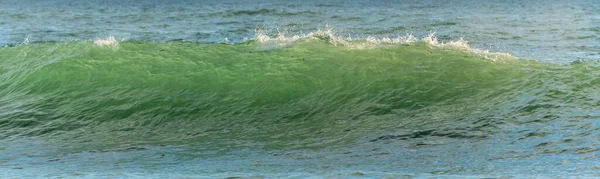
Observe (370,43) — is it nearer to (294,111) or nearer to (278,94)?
(278,94)

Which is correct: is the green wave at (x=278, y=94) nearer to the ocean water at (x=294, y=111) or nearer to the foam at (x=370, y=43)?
the ocean water at (x=294, y=111)

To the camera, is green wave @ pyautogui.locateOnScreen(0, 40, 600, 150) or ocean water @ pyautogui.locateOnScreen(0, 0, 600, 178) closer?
ocean water @ pyautogui.locateOnScreen(0, 0, 600, 178)

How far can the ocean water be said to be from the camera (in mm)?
8336

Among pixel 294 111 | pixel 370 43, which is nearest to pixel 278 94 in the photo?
pixel 294 111

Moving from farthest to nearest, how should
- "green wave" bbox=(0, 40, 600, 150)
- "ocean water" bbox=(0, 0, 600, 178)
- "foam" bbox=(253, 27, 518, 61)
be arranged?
1. "foam" bbox=(253, 27, 518, 61)
2. "green wave" bbox=(0, 40, 600, 150)
3. "ocean water" bbox=(0, 0, 600, 178)

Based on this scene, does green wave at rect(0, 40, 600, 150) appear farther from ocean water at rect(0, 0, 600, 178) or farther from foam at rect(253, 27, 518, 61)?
foam at rect(253, 27, 518, 61)

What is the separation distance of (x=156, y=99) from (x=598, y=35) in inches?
605

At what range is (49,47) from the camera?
16844 mm

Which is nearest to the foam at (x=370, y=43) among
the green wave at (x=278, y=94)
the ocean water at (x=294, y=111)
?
the ocean water at (x=294, y=111)

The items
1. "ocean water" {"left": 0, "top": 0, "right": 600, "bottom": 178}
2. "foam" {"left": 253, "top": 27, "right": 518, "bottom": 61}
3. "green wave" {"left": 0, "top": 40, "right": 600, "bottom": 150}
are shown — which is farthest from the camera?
"foam" {"left": 253, "top": 27, "right": 518, "bottom": 61}

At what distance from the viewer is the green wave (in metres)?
10.3

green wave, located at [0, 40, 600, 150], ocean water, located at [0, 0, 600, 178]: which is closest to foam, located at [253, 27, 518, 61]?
ocean water, located at [0, 0, 600, 178]

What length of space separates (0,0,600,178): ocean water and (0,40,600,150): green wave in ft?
0.12

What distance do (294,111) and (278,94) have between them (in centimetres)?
95
